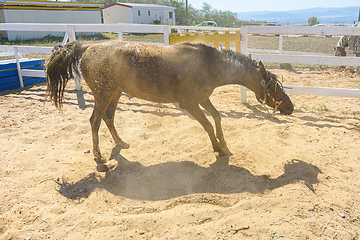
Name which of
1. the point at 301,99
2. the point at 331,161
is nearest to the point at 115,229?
the point at 331,161

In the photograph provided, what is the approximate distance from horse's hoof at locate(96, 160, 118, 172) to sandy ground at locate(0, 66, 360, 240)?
83 mm

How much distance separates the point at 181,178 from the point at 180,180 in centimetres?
4

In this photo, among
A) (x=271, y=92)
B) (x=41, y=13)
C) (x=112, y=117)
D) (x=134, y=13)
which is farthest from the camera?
(x=134, y=13)

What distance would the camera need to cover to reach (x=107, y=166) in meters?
3.81

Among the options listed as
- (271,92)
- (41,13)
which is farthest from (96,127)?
(41,13)

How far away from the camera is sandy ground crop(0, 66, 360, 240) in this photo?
8.54 ft

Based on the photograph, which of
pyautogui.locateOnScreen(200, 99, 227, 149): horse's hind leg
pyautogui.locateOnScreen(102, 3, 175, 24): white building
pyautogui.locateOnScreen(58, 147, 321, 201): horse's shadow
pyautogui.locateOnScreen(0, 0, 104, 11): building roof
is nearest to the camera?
pyautogui.locateOnScreen(58, 147, 321, 201): horse's shadow

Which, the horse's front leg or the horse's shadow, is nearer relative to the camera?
the horse's shadow

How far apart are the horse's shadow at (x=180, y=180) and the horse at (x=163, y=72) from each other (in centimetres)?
73

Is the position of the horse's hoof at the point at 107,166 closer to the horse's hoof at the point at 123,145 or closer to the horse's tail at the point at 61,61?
the horse's hoof at the point at 123,145

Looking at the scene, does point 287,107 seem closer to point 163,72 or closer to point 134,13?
point 163,72

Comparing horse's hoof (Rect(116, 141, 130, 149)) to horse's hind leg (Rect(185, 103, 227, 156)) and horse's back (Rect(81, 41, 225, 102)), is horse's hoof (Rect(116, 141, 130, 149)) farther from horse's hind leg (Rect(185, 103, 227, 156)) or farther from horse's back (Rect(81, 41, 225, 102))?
horse's hind leg (Rect(185, 103, 227, 156))

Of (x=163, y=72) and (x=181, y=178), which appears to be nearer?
(x=181, y=178)

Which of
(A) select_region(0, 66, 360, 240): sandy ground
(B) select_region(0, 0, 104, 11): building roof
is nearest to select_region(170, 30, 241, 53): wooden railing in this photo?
(A) select_region(0, 66, 360, 240): sandy ground
